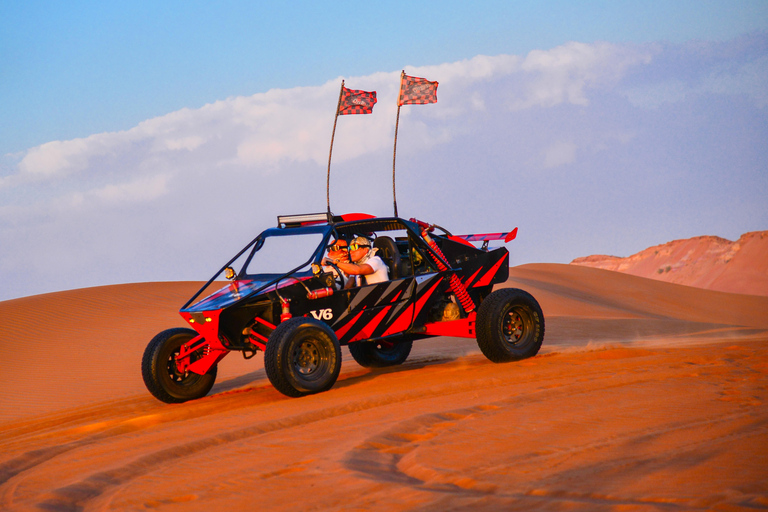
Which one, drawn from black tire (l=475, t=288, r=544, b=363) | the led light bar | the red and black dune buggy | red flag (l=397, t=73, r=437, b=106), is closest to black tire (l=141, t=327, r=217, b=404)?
the red and black dune buggy

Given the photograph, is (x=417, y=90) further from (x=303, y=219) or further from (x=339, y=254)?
(x=339, y=254)

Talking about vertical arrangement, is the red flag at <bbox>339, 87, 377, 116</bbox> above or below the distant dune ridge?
above

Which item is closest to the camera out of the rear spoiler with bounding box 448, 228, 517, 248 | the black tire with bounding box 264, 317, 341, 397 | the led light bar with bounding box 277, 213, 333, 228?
the black tire with bounding box 264, 317, 341, 397

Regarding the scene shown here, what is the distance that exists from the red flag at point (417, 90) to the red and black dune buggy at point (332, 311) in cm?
526

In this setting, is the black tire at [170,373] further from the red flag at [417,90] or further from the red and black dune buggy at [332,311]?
the red flag at [417,90]

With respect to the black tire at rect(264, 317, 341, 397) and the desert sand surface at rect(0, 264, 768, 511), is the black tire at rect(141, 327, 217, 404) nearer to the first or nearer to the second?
the desert sand surface at rect(0, 264, 768, 511)

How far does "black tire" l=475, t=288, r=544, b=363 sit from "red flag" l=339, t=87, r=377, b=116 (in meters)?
6.46

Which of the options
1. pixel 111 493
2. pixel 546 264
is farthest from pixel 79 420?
pixel 546 264

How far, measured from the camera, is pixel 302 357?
24.7 ft

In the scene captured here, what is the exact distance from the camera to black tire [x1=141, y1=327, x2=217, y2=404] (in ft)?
26.8

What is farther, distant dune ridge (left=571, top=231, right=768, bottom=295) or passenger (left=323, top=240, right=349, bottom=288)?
distant dune ridge (left=571, top=231, right=768, bottom=295)

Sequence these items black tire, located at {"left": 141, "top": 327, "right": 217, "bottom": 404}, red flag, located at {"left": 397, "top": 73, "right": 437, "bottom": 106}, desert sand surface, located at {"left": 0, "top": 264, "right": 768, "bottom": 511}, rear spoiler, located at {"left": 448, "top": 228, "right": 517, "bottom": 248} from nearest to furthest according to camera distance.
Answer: desert sand surface, located at {"left": 0, "top": 264, "right": 768, "bottom": 511}, black tire, located at {"left": 141, "top": 327, "right": 217, "bottom": 404}, rear spoiler, located at {"left": 448, "top": 228, "right": 517, "bottom": 248}, red flag, located at {"left": 397, "top": 73, "right": 437, "bottom": 106}

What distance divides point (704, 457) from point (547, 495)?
3.73ft

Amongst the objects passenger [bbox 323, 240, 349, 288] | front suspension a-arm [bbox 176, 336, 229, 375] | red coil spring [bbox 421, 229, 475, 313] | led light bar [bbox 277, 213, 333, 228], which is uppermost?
led light bar [bbox 277, 213, 333, 228]
